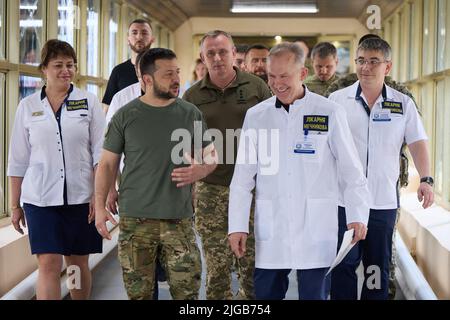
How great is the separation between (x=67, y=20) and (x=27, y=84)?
0.94 m

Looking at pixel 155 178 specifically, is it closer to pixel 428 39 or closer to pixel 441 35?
pixel 441 35

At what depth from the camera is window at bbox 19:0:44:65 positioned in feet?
14.6

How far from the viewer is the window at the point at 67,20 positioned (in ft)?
16.9

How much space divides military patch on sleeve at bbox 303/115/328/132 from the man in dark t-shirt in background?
1.40m

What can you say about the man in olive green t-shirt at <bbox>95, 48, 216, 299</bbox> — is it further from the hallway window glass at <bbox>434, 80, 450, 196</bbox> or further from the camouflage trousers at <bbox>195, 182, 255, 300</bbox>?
the hallway window glass at <bbox>434, 80, 450, 196</bbox>

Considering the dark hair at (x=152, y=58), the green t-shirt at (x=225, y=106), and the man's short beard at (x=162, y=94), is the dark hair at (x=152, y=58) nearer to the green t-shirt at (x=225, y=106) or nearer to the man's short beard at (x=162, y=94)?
the man's short beard at (x=162, y=94)

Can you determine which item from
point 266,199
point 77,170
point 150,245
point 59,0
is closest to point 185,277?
point 150,245

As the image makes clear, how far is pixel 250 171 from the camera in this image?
2863 millimetres

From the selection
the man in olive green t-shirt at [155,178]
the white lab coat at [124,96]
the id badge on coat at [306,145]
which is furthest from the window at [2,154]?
the id badge on coat at [306,145]

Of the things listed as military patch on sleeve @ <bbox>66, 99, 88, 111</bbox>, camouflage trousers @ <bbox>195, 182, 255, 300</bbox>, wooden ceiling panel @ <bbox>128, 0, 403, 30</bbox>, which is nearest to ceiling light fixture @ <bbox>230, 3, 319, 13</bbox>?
wooden ceiling panel @ <bbox>128, 0, 403, 30</bbox>

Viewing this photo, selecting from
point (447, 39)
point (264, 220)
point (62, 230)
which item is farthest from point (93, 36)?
point (264, 220)

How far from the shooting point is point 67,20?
17.5 feet

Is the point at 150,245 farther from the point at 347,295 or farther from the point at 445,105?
the point at 445,105

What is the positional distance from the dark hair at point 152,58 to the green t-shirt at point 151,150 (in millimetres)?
121
